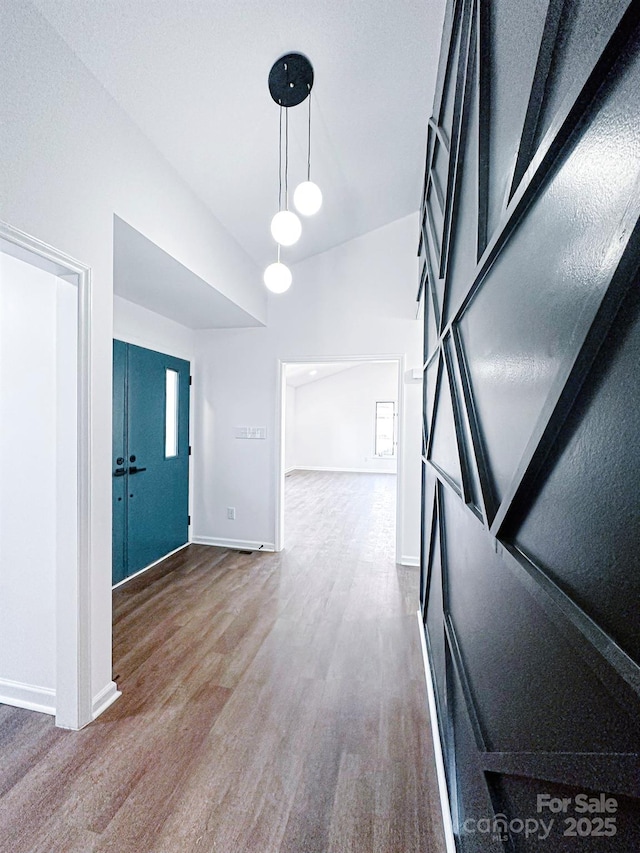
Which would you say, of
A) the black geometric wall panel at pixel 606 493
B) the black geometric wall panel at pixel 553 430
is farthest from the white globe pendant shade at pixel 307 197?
the black geometric wall panel at pixel 606 493

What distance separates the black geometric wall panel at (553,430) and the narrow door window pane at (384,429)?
29.5ft

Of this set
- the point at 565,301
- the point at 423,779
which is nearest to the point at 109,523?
the point at 423,779

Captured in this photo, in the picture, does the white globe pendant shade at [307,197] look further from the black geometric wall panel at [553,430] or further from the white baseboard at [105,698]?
the white baseboard at [105,698]

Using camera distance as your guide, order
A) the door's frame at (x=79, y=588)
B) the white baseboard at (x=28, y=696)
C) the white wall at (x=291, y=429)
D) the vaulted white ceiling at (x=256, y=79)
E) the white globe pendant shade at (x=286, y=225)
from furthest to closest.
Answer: the white wall at (x=291, y=429) < the white globe pendant shade at (x=286, y=225) < the white baseboard at (x=28, y=696) < the door's frame at (x=79, y=588) < the vaulted white ceiling at (x=256, y=79)

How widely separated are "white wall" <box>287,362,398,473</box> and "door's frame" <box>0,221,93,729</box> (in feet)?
28.1

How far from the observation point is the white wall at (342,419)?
1008 centimetres

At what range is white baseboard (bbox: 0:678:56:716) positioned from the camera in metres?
1.86

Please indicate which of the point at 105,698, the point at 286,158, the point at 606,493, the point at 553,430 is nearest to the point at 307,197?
the point at 286,158

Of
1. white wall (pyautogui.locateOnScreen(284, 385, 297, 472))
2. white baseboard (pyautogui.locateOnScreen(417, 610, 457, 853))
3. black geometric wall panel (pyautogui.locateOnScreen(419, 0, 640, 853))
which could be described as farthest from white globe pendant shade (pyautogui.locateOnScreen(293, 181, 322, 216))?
white wall (pyautogui.locateOnScreen(284, 385, 297, 472))

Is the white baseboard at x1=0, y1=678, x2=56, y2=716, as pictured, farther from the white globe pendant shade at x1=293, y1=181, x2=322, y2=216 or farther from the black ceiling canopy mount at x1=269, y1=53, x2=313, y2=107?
the black ceiling canopy mount at x1=269, y1=53, x2=313, y2=107

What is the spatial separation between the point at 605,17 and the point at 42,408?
7.32ft

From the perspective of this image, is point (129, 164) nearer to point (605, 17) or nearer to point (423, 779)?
point (605, 17)

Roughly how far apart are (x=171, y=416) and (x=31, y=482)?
2244 millimetres

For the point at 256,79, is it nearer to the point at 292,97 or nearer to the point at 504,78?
the point at 292,97
